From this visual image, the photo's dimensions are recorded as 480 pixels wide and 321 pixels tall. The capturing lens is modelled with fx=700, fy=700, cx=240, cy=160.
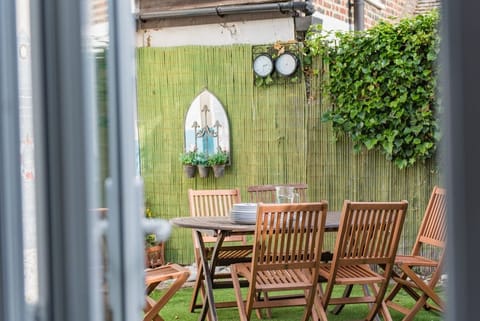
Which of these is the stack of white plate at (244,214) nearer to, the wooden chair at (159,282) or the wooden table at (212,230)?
the wooden table at (212,230)

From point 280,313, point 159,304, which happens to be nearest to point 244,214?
point 159,304

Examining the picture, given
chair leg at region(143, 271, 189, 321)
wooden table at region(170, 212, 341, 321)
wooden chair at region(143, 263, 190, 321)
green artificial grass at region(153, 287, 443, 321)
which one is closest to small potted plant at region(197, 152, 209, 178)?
green artificial grass at region(153, 287, 443, 321)

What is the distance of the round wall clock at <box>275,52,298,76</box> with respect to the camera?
21.5 feet

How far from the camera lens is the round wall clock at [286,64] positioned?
6543 millimetres

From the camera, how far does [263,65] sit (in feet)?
21.8

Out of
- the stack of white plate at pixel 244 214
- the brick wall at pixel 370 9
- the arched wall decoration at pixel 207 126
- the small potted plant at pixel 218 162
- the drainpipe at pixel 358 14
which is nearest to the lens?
the stack of white plate at pixel 244 214

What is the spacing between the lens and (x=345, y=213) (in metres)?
3.98

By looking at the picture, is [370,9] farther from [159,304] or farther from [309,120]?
[159,304]

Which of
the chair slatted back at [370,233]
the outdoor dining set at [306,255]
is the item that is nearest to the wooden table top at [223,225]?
the outdoor dining set at [306,255]

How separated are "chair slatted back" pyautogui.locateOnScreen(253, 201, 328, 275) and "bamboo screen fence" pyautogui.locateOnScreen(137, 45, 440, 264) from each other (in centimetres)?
234

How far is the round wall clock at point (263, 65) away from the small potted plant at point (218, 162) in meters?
0.87

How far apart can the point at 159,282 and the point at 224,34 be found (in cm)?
423

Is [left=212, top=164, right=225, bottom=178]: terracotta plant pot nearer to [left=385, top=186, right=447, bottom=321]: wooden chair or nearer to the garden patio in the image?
the garden patio

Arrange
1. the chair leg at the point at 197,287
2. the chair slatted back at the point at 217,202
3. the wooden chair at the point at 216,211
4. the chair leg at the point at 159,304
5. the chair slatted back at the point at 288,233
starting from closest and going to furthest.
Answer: the chair leg at the point at 159,304, the chair slatted back at the point at 288,233, the chair leg at the point at 197,287, the wooden chair at the point at 216,211, the chair slatted back at the point at 217,202
